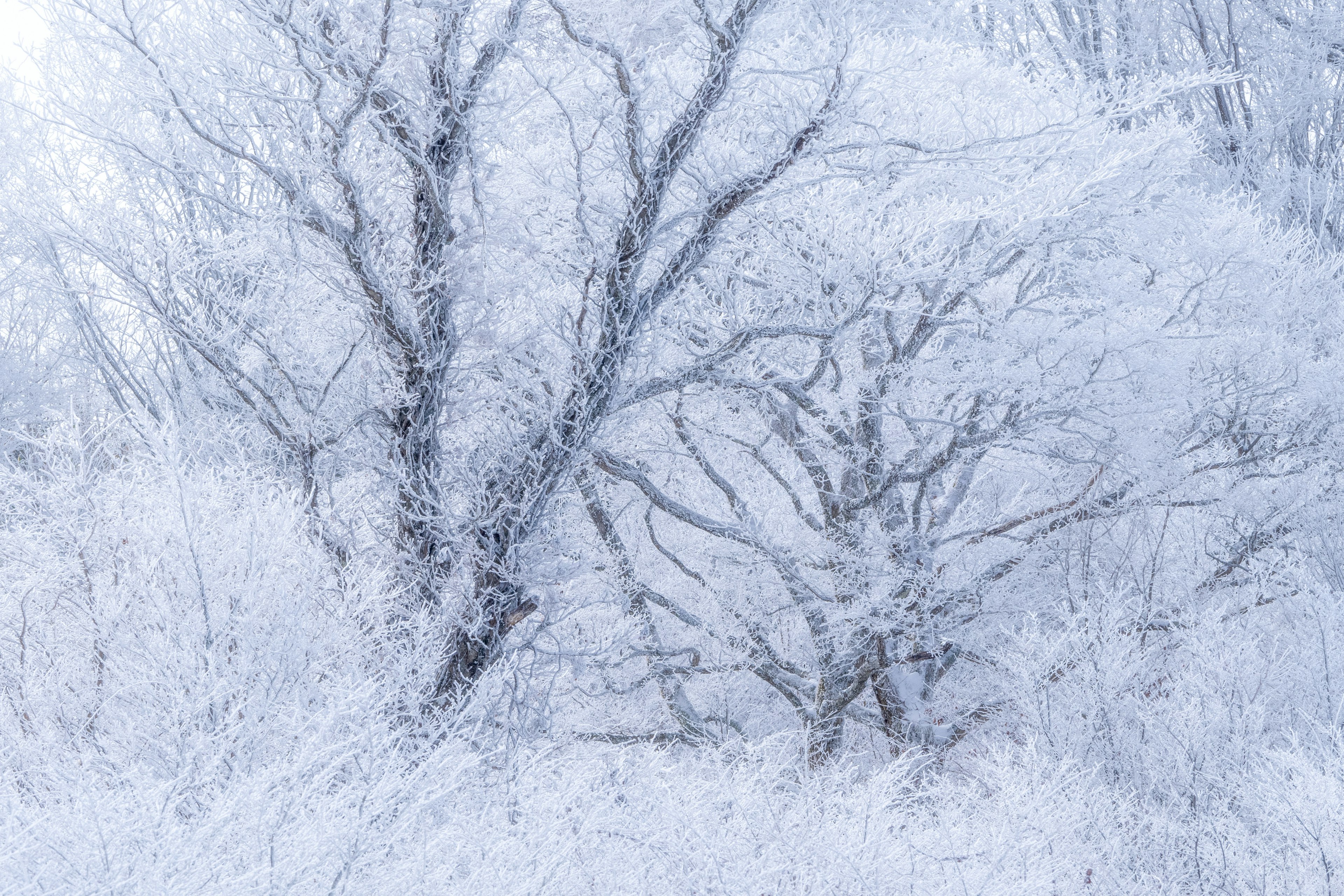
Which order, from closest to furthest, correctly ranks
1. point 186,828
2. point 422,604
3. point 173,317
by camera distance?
→ point 186,828 < point 422,604 < point 173,317

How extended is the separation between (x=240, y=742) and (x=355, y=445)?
2.45 metres

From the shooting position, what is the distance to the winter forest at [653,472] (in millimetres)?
4195

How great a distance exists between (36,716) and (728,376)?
385 centimetres

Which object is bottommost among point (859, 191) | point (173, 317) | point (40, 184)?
point (173, 317)

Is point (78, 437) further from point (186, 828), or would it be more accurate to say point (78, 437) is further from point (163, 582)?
point (186, 828)

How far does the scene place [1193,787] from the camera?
18.0 ft

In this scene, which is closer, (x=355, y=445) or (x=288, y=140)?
(x=288, y=140)

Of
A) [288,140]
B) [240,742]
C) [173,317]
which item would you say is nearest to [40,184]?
[173,317]

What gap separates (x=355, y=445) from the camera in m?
6.19

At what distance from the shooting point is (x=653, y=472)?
884 centimetres

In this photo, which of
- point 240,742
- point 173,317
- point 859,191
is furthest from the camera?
point 859,191

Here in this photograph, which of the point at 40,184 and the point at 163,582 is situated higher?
the point at 40,184

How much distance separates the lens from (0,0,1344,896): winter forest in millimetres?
4195

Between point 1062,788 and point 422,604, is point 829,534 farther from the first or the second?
point 422,604
